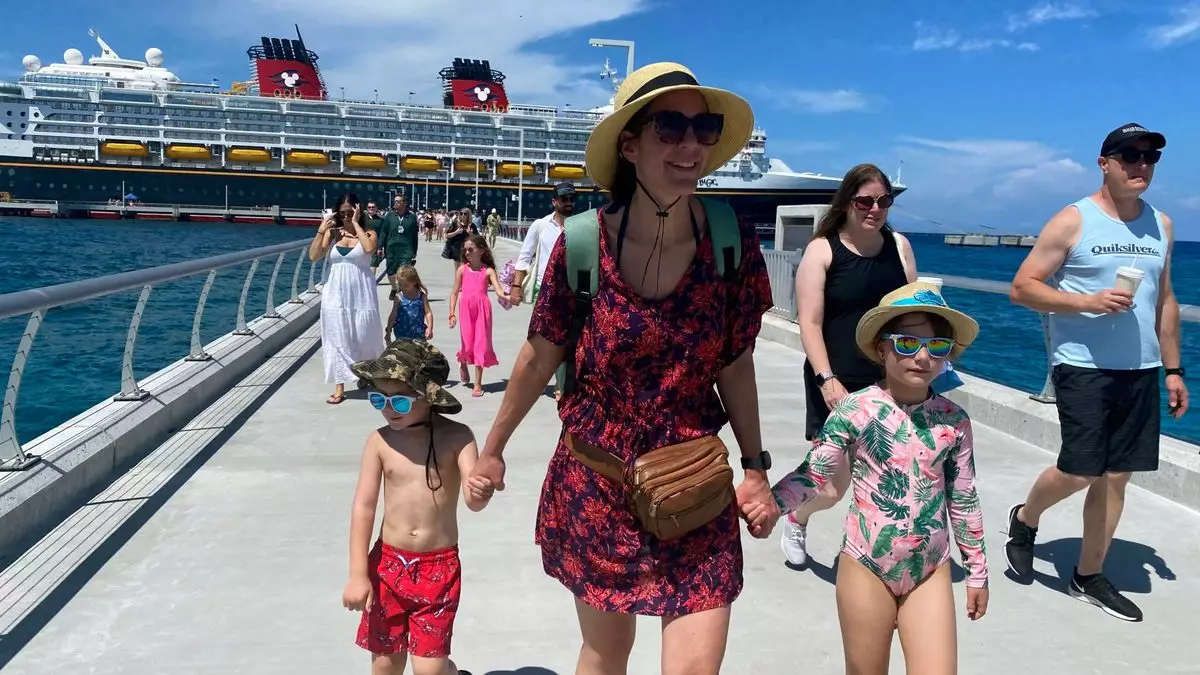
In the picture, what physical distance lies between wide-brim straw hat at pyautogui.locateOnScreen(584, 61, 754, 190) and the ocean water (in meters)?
2.92

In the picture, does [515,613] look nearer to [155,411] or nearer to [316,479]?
[316,479]

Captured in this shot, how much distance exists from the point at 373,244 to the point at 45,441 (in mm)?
2942

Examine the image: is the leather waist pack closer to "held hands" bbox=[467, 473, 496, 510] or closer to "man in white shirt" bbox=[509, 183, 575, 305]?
"held hands" bbox=[467, 473, 496, 510]

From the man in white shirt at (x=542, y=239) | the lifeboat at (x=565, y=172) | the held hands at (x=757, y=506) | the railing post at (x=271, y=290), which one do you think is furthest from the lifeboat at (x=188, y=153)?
the held hands at (x=757, y=506)

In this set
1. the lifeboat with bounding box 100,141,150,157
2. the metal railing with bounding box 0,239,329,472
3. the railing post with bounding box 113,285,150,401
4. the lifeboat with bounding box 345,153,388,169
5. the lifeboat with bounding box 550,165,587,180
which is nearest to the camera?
the metal railing with bounding box 0,239,329,472

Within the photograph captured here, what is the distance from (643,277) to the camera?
74.5 inches

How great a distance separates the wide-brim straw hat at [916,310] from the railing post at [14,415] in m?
3.14

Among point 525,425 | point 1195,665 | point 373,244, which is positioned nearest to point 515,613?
point 1195,665

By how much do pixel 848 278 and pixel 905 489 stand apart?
122 cm

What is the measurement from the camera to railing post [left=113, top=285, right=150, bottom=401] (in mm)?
4957

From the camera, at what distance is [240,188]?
64.9 m

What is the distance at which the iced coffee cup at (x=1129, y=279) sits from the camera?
293cm

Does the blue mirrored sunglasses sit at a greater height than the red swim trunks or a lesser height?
greater

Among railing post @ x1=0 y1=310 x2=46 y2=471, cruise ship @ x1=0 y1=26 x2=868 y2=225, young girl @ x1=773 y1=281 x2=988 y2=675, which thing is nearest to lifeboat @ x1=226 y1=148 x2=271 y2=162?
cruise ship @ x1=0 y1=26 x2=868 y2=225
